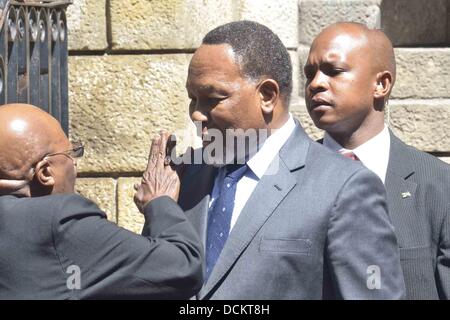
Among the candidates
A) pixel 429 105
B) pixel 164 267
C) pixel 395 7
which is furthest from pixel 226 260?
pixel 395 7

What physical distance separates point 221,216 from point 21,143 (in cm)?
63

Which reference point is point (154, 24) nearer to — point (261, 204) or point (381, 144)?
point (381, 144)

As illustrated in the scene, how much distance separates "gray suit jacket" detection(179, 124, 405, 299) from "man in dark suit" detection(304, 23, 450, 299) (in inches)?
18.8

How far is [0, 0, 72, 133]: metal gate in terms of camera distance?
412 cm

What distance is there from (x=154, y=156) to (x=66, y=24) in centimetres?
165

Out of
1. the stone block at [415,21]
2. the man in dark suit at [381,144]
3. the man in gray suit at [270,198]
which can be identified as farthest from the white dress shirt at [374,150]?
the stone block at [415,21]

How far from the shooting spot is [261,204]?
337 cm

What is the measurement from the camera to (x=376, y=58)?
13.7 feet

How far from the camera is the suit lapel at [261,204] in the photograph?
3328 millimetres

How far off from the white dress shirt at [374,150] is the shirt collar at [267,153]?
594 mm

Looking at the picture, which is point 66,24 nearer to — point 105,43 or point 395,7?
point 105,43

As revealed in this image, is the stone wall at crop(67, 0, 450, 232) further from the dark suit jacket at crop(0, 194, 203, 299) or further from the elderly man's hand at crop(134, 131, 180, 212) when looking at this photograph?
the dark suit jacket at crop(0, 194, 203, 299)

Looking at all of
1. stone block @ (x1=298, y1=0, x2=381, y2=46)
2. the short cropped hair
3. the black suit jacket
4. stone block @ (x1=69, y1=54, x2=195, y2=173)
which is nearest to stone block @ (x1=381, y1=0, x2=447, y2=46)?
stone block @ (x1=298, y1=0, x2=381, y2=46)
